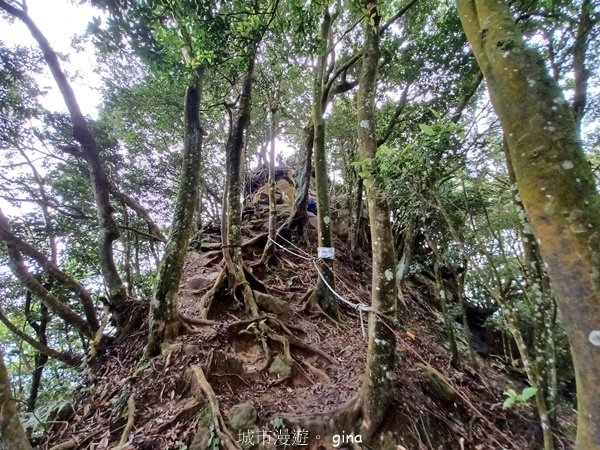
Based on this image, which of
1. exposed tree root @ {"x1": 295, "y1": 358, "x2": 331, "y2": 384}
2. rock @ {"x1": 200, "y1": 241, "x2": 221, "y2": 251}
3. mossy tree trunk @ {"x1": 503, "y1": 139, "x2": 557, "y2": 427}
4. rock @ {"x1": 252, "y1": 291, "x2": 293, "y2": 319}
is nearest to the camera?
mossy tree trunk @ {"x1": 503, "y1": 139, "x2": 557, "y2": 427}

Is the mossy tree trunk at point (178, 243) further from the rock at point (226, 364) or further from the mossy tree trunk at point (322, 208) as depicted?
the mossy tree trunk at point (322, 208)

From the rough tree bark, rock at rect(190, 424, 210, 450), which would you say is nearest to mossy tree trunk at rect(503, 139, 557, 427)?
rock at rect(190, 424, 210, 450)

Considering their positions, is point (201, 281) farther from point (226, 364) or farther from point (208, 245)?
point (226, 364)

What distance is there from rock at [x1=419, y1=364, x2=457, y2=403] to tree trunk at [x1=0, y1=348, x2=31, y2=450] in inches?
170

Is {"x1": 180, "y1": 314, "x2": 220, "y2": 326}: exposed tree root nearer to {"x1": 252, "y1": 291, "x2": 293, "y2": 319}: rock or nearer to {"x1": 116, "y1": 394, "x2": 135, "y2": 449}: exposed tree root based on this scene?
{"x1": 252, "y1": 291, "x2": 293, "y2": 319}: rock

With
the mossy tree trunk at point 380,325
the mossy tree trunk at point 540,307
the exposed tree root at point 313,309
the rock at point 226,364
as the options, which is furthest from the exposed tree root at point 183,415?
the mossy tree trunk at point 540,307

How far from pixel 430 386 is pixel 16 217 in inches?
346

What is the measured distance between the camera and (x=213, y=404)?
3.27 m

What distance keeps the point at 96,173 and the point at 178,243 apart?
2210 mm

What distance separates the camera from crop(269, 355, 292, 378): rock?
13.6 feet

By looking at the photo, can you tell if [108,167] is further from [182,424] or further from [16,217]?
[182,424]

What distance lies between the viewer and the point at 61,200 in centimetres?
789

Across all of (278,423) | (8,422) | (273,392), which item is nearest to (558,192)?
(278,423)

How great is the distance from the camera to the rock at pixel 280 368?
414 cm
